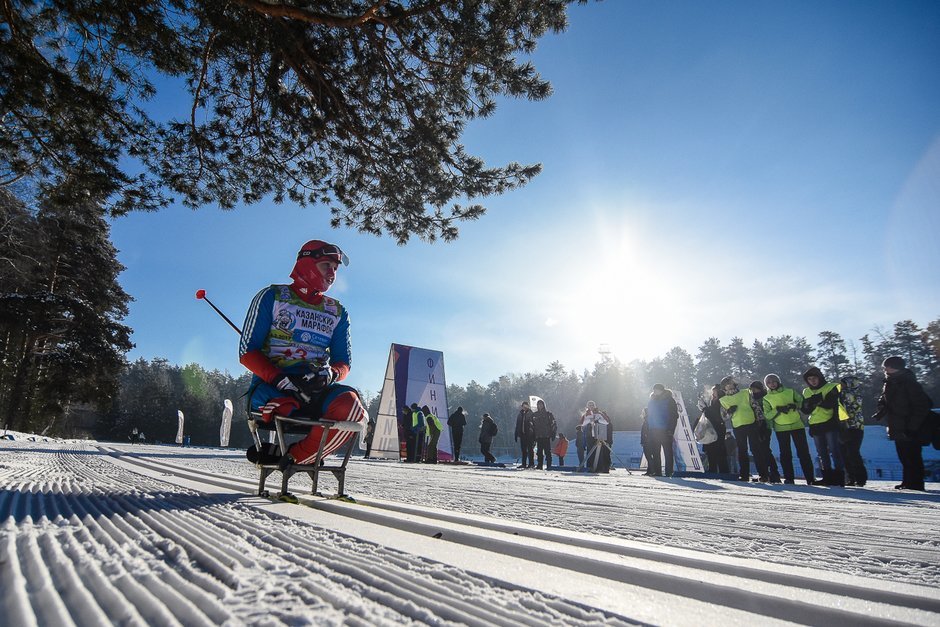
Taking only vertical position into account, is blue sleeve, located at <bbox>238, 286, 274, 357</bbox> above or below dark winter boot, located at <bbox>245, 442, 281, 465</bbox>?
above

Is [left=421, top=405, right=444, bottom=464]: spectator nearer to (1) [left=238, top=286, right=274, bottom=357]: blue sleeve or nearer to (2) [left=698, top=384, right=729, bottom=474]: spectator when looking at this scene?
(2) [left=698, top=384, right=729, bottom=474]: spectator

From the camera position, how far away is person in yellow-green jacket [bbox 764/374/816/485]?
21.0 feet

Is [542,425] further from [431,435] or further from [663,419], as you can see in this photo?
[663,419]

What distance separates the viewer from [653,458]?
9.05 metres

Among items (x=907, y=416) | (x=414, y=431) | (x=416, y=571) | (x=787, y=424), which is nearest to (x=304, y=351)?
(x=416, y=571)

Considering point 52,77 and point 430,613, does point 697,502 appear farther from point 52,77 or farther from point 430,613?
point 52,77

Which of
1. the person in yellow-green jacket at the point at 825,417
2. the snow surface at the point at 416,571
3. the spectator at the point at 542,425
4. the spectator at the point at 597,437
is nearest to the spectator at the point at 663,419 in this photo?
the spectator at the point at 597,437

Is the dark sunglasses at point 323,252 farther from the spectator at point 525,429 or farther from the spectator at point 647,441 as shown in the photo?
the spectator at point 525,429

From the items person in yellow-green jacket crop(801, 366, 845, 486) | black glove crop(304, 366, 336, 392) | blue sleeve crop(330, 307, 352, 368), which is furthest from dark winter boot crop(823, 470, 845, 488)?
black glove crop(304, 366, 336, 392)

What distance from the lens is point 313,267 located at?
2.46 metres

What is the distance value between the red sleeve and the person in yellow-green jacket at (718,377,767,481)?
24.3 feet

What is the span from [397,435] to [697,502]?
14.7 meters

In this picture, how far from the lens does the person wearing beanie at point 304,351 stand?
2133 millimetres

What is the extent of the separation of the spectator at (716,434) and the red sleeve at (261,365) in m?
8.45
